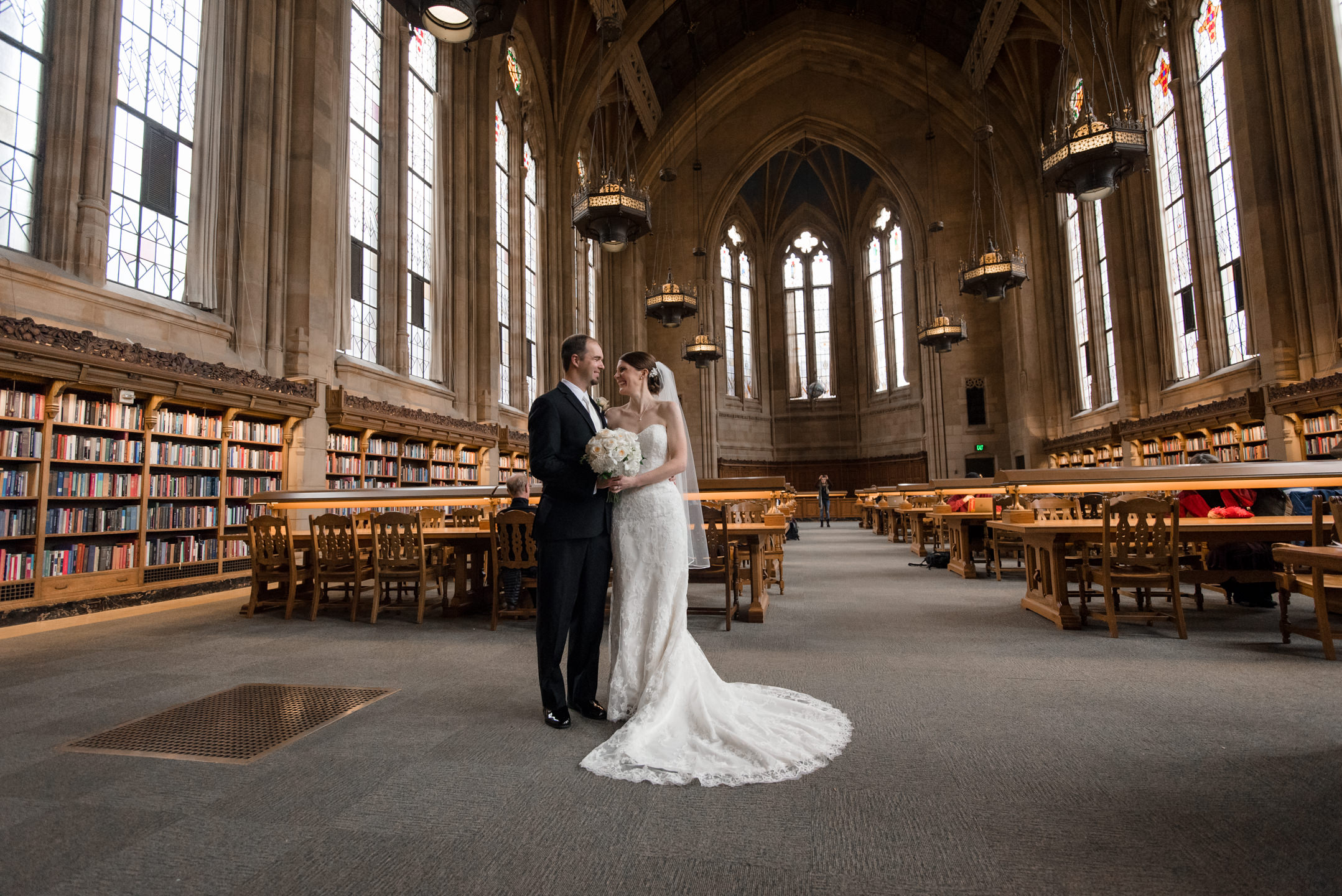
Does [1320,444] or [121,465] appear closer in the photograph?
[121,465]

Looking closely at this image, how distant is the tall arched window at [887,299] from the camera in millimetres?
24422

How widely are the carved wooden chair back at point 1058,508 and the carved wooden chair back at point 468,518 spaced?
206 inches

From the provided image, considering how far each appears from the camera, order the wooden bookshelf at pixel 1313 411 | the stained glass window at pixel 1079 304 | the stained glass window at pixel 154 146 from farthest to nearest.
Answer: the stained glass window at pixel 1079 304, the wooden bookshelf at pixel 1313 411, the stained glass window at pixel 154 146

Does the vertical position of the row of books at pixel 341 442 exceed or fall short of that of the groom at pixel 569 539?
it exceeds it

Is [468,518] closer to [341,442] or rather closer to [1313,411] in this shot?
[341,442]

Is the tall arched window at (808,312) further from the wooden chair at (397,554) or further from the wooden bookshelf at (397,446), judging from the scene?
the wooden chair at (397,554)

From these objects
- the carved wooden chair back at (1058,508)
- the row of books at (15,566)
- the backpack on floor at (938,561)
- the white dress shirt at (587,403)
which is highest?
the white dress shirt at (587,403)

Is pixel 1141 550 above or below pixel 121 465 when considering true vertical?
below

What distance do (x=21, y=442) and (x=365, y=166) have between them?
264 inches

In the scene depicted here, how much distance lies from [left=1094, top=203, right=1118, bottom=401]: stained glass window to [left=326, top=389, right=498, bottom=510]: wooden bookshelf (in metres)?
14.3

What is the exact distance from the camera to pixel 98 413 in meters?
5.91

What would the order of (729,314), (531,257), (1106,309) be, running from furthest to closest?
(729,314) < (1106,309) < (531,257)

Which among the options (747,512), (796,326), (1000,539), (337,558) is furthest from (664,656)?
(796,326)

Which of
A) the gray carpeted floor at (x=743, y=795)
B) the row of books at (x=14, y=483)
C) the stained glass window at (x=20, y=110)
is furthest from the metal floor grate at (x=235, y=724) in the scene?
the stained glass window at (x=20, y=110)
